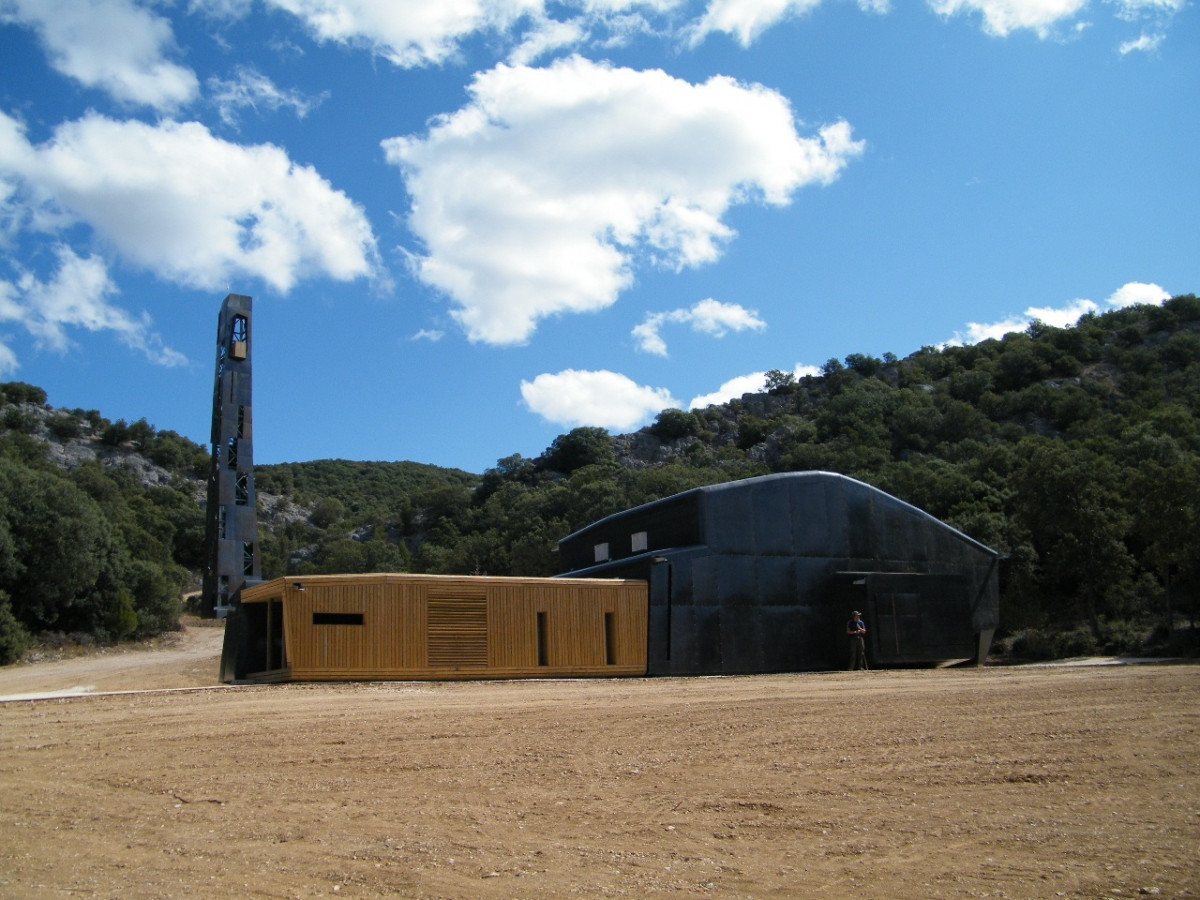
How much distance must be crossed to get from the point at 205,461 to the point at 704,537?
8327 cm

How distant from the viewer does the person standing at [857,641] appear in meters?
23.2

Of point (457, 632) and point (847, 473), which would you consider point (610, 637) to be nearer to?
point (457, 632)

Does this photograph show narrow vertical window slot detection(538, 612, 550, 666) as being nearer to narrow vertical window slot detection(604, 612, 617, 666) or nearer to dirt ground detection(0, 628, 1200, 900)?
narrow vertical window slot detection(604, 612, 617, 666)

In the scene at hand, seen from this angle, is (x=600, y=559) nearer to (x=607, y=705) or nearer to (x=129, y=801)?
(x=607, y=705)

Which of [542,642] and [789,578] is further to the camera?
[789,578]

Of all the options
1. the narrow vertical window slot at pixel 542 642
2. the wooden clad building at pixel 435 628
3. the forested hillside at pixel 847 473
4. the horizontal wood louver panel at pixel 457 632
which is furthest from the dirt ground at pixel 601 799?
the forested hillside at pixel 847 473

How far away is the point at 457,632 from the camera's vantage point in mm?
19922

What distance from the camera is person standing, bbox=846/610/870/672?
23.2 meters

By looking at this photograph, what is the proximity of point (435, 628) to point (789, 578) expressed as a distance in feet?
34.1

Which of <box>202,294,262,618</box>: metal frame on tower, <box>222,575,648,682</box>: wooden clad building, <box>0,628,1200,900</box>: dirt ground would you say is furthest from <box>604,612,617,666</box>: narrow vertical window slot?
<box>202,294,262,618</box>: metal frame on tower

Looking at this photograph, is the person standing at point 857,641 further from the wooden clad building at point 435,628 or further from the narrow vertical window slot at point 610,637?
the narrow vertical window slot at point 610,637

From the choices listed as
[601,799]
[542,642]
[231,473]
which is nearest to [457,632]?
[542,642]

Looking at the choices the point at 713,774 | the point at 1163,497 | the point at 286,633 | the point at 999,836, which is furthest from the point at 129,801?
the point at 1163,497

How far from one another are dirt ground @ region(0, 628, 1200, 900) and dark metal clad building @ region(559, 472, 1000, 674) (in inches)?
426
